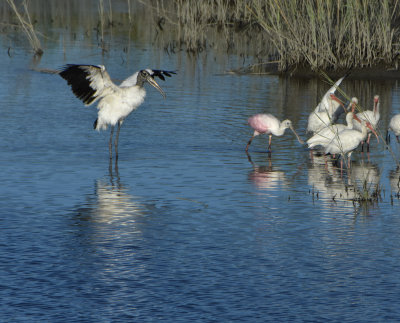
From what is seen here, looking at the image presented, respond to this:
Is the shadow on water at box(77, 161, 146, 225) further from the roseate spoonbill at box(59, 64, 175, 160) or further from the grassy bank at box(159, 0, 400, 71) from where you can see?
the grassy bank at box(159, 0, 400, 71)

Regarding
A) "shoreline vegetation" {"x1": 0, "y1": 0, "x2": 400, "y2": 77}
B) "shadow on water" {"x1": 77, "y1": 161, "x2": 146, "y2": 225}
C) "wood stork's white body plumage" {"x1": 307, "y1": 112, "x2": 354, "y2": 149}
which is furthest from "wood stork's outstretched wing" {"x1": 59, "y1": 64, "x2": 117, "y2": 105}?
"shoreline vegetation" {"x1": 0, "y1": 0, "x2": 400, "y2": 77}

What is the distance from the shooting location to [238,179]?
10.6 m

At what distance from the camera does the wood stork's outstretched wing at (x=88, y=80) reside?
1163 cm

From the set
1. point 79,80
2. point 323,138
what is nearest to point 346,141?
point 323,138

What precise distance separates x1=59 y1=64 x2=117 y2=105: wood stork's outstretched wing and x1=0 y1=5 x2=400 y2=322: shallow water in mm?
887

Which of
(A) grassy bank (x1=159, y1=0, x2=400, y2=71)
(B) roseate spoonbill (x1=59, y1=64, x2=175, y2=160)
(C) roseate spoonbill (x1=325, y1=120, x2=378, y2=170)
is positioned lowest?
(C) roseate spoonbill (x1=325, y1=120, x2=378, y2=170)

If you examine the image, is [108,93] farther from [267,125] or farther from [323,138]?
[323,138]

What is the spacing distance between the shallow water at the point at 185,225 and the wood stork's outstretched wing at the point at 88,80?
89cm

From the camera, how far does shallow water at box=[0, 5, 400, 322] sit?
6.20 meters

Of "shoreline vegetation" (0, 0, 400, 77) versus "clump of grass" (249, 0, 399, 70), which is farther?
"shoreline vegetation" (0, 0, 400, 77)

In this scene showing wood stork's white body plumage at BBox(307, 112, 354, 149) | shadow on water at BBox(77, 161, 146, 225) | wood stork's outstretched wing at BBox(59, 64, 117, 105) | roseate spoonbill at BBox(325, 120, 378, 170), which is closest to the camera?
shadow on water at BBox(77, 161, 146, 225)

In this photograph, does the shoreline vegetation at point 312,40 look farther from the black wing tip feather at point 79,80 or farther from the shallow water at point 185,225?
the black wing tip feather at point 79,80

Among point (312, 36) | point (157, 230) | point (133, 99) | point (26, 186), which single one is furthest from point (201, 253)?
point (312, 36)

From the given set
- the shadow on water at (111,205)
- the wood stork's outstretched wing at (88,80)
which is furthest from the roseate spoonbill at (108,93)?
the shadow on water at (111,205)
